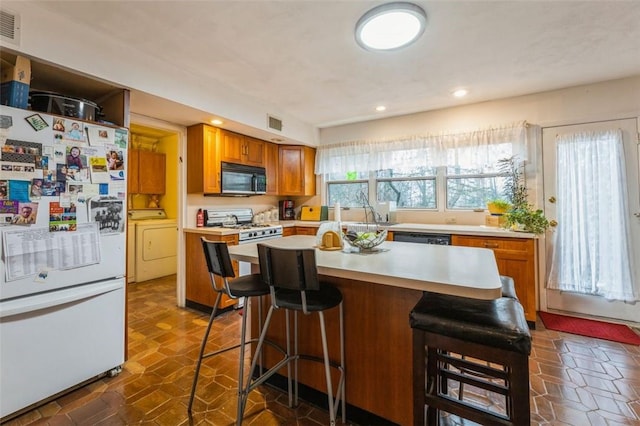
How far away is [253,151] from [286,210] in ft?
3.98

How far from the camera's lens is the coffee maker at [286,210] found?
4.75m

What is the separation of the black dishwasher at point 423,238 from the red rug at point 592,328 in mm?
1262

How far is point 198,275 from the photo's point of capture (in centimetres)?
329

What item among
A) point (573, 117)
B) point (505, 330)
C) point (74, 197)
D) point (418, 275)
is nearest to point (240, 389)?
point (418, 275)

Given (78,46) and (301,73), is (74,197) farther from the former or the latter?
(301,73)

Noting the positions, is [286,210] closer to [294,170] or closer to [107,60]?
[294,170]

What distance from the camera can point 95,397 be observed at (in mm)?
1850

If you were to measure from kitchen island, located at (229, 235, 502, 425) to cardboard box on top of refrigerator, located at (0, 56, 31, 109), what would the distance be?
1.58m

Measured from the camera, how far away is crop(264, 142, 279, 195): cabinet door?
4.20 meters

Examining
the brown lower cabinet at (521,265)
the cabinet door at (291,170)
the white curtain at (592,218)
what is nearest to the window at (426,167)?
the cabinet door at (291,170)

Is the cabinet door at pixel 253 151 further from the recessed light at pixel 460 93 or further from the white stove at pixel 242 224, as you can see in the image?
the recessed light at pixel 460 93

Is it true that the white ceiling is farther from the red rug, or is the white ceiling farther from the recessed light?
the red rug

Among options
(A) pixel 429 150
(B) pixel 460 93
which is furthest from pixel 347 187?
(B) pixel 460 93

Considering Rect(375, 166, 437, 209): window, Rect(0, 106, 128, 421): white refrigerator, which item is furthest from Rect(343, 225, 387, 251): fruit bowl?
Rect(375, 166, 437, 209): window
